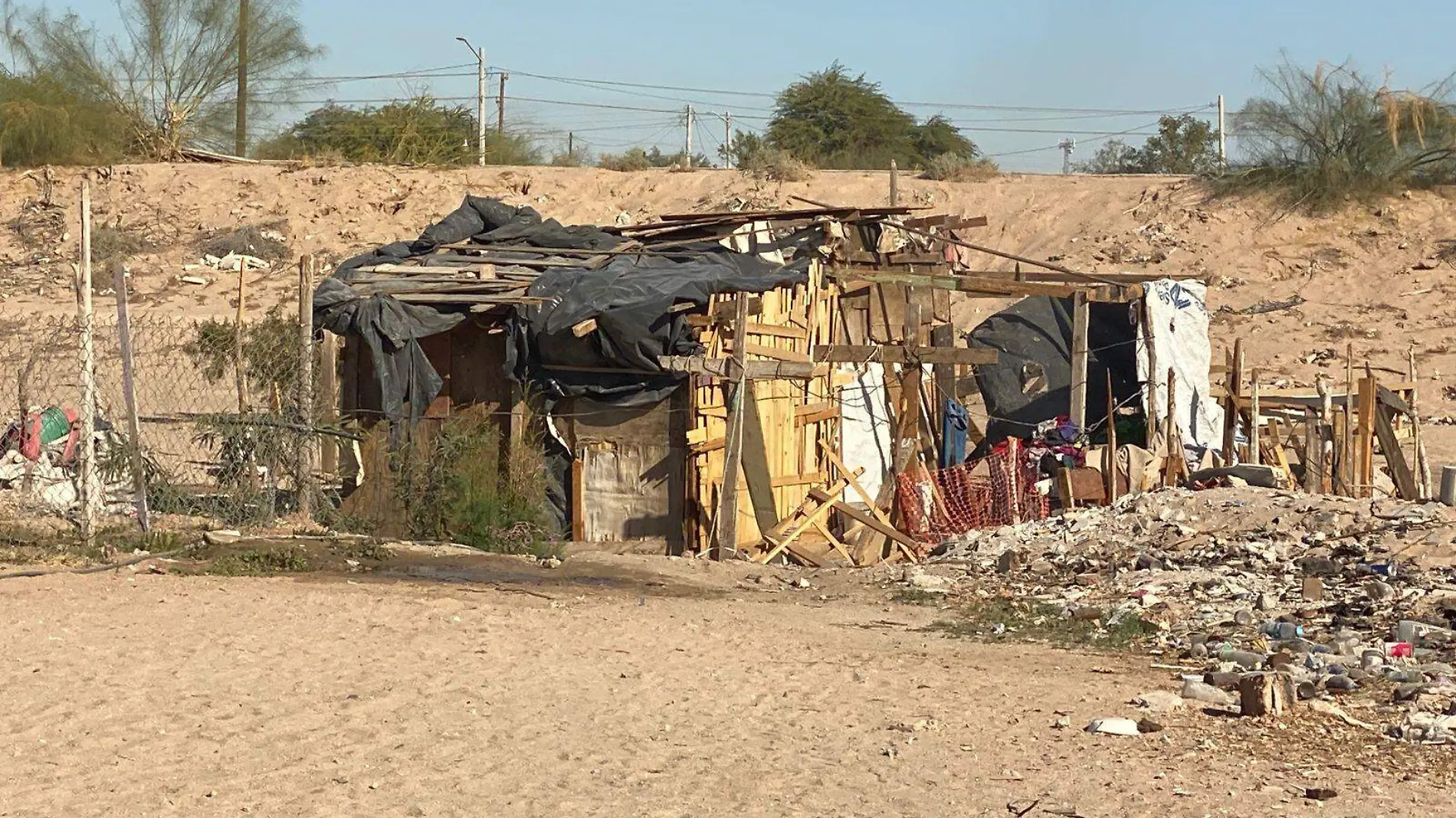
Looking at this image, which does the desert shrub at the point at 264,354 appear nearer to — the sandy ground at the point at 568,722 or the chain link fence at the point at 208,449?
the chain link fence at the point at 208,449

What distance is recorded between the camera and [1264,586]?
12125 mm

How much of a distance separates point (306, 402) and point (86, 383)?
8.27 feet

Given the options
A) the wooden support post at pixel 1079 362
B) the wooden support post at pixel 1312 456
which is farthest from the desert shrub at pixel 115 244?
the wooden support post at pixel 1312 456

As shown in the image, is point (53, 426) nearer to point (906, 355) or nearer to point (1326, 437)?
point (906, 355)

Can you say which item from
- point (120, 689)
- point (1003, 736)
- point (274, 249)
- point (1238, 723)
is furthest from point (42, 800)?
point (274, 249)

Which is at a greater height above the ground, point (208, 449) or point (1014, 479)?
point (208, 449)

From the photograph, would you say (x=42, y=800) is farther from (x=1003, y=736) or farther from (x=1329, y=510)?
(x=1329, y=510)

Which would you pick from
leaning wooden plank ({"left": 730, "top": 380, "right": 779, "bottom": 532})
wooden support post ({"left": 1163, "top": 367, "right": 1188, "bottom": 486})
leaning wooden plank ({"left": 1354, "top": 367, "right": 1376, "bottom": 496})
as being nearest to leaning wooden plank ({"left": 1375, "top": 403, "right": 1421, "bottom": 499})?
leaning wooden plank ({"left": 1354, "top": 367, "right": 1376, "bottom": 496})

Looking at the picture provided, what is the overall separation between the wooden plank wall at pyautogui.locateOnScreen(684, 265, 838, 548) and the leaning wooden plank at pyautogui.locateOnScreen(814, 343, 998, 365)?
0.24 metres

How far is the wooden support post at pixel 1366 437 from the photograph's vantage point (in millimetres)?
16594

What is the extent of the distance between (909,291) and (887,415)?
1.57 m

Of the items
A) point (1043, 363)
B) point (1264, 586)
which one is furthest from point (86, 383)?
point (1043, 363)

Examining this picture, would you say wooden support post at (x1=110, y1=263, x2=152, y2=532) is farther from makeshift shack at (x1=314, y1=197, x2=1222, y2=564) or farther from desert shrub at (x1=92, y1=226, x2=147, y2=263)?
desert shrub at (x1=92, y1=226, x2=147, y2=263)

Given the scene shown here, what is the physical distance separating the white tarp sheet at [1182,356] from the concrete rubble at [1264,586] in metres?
3.15
